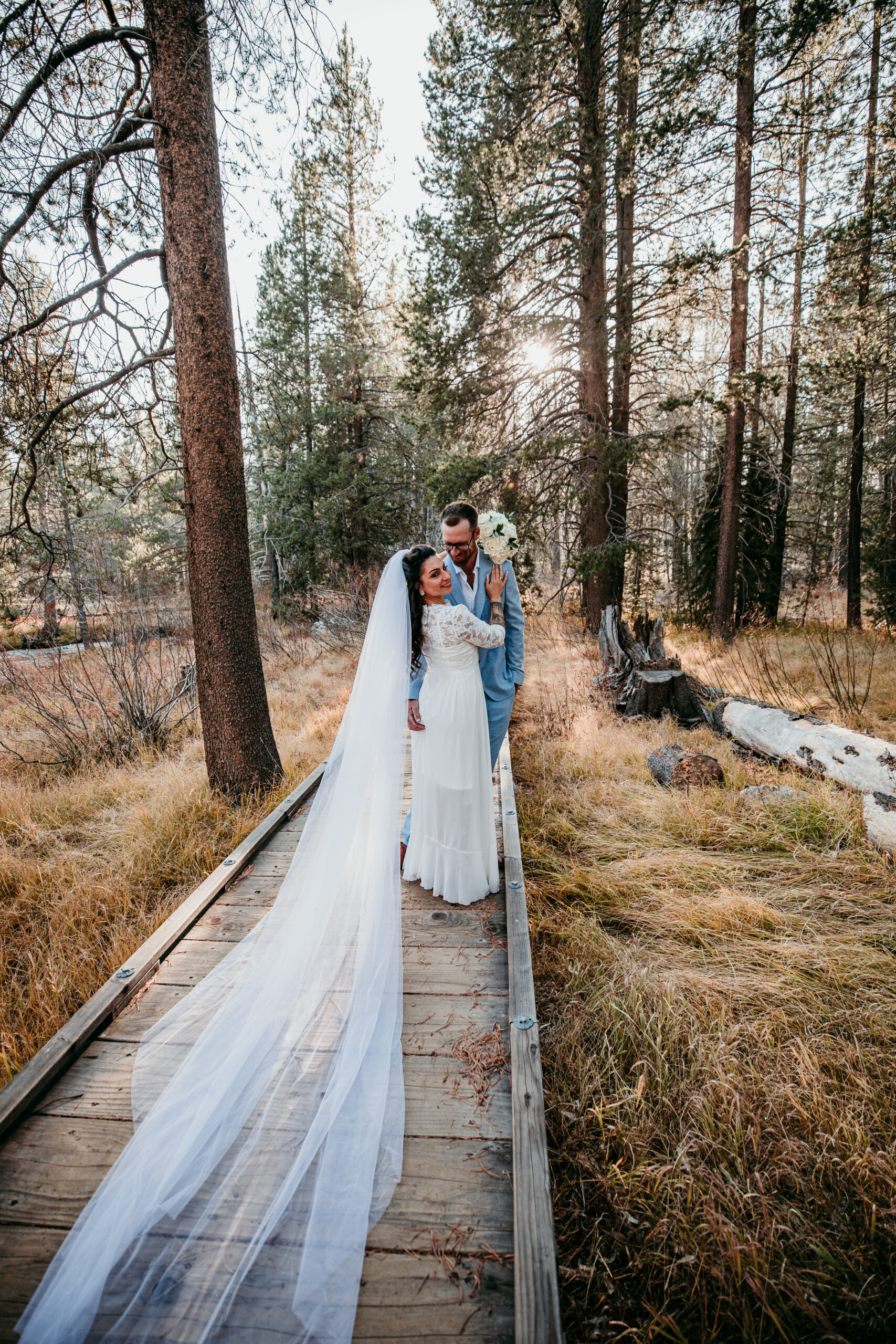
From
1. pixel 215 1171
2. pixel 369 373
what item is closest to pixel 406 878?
pixel 215 1171

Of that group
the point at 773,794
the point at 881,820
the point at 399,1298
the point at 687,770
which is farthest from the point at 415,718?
Result: the point at 881,820

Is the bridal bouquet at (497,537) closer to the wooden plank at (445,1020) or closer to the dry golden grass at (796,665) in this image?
the wooden plank at (445,1020)

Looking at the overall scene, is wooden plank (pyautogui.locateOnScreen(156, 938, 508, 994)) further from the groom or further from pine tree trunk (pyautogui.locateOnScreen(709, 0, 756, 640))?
pine tree trunk (pyautogui.locateOnScreen(709, 0, 756, 640))

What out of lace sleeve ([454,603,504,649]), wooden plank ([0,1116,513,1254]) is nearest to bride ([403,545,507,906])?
lace sleeve ([454,603,504,649])

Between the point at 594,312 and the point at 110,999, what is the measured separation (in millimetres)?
10977

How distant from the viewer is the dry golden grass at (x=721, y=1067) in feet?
5.69

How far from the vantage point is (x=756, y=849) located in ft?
13.8

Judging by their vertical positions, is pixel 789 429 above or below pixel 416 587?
above

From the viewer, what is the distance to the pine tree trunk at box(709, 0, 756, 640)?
8.02m

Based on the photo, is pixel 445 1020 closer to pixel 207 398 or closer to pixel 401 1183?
pixel 401 1183

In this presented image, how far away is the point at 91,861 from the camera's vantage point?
419cm

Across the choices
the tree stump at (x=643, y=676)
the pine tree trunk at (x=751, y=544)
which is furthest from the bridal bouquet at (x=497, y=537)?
the pine tree trunk at (x=751, y=544)

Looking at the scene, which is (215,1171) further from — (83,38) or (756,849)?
(83,38)

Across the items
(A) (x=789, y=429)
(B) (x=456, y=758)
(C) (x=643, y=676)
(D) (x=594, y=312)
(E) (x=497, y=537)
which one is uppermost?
(D) (x=594, y=312)
